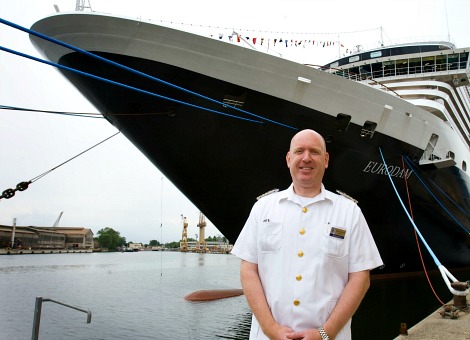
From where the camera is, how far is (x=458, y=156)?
1373cm

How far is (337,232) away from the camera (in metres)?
2.07

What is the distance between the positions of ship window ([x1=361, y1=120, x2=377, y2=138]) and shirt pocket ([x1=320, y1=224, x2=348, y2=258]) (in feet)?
28.6

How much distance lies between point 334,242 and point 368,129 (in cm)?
896

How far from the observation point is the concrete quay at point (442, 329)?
20.5 feet

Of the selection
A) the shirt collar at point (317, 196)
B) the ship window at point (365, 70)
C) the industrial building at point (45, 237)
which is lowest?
the shirt collar at point (317, 196)

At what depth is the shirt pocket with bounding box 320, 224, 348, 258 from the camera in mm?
2041

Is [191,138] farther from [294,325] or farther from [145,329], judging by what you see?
[294,325]

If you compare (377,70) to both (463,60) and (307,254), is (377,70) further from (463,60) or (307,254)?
(307,254)

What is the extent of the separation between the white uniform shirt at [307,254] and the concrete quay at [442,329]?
205 inches

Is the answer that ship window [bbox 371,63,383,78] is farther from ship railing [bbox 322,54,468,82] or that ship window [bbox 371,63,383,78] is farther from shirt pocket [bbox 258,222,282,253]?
shirt pocket [bbox 258,222,282,253]

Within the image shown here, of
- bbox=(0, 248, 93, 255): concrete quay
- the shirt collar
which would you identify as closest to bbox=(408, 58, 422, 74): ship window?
the shirt collar

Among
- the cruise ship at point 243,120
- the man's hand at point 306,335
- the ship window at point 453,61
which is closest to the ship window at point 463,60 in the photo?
the ship window at point 453,61

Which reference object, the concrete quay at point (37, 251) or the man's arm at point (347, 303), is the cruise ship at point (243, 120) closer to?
the man's arm at point (347, 303)

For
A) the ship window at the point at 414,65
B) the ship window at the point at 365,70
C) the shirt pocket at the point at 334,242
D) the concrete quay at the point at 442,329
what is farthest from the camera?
the ship window at the point at 365,70
